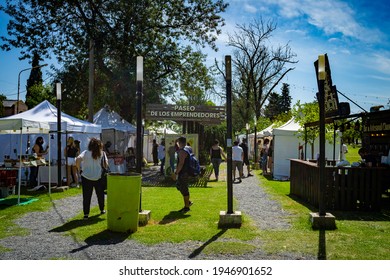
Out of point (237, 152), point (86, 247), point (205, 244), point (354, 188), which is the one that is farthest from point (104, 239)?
point (237, 152)

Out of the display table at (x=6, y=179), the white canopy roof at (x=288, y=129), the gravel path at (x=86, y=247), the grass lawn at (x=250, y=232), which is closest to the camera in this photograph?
the gravel path at (x=86, y=247)

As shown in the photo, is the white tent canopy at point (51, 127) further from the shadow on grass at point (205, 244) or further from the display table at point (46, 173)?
the shadow on grass at point (205, 244)

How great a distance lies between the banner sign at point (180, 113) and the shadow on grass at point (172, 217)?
20.7 feet

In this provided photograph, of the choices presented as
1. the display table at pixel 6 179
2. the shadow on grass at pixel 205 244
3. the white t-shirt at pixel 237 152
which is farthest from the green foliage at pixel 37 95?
the shadow on grass at pixel 205 244

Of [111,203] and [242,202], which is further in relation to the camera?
[242,202]

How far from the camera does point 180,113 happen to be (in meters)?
13.4

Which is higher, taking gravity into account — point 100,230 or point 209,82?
point 209,82

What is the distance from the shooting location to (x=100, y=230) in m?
5.87

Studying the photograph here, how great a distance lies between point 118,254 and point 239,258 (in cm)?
148

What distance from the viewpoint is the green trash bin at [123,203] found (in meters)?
5.65

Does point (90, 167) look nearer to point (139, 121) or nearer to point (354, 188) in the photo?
point (139, 121)

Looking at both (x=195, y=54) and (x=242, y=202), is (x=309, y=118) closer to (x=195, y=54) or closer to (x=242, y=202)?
(x=242, y=202)

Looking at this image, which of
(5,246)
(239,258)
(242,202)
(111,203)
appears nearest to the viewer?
(239,258)

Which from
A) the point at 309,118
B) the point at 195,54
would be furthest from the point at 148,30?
the point at 309,118
